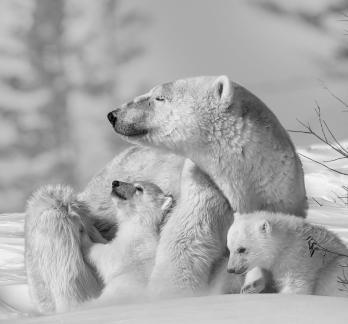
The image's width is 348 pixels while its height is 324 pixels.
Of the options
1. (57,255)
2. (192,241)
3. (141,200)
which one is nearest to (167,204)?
(141,200)

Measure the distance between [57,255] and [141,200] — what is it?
2.21 ft

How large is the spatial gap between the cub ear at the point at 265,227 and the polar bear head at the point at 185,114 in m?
0.58

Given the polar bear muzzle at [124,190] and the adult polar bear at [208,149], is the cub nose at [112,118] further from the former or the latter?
the polar bear muzzle at [124,190]

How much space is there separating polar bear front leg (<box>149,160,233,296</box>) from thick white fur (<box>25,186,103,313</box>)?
0.66 metres

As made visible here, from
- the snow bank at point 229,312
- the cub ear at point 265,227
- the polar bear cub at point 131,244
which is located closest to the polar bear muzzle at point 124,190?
the polar bear cub at point 131,244

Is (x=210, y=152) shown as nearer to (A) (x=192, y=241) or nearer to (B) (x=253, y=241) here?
(A) (x=192, y=241)

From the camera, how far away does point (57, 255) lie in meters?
4.61

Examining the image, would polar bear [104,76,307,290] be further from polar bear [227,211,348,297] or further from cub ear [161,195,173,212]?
cub ear [161,195,173,212]

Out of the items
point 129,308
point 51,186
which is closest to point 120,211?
point 51,186

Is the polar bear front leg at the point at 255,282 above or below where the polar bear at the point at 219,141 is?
below

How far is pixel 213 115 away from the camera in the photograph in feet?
13.8

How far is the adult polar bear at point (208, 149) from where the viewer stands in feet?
13.4

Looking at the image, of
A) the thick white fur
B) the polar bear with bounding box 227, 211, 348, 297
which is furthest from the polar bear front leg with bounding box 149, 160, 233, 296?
the thick white fur

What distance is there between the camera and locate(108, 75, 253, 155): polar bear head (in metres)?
Answer: 4.15
